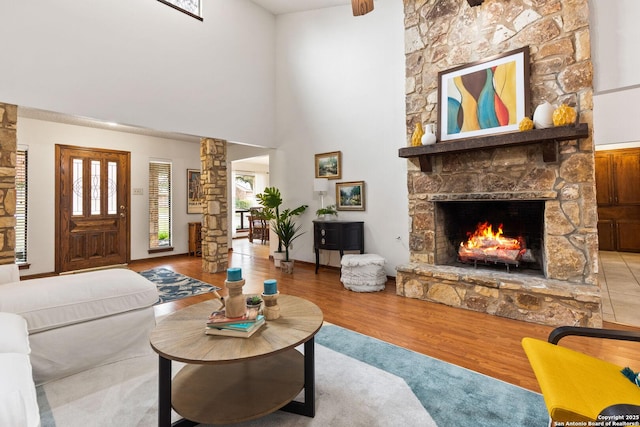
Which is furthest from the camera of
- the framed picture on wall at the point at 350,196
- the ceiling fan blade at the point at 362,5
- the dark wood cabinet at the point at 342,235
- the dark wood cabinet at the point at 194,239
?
the dark wood cabinet at the point at 194,239

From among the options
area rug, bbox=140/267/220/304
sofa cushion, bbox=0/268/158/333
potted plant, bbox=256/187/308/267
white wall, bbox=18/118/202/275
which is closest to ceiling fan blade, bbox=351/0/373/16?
sofa cushion, bbox=0/268/158/333

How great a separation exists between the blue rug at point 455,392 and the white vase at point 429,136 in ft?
7.87

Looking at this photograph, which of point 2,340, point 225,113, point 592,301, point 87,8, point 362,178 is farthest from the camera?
point 225,113

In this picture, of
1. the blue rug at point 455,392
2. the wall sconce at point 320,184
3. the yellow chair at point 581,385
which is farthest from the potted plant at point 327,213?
the yellow chair at point 581,385

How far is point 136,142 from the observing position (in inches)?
238

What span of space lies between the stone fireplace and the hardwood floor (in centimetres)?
25

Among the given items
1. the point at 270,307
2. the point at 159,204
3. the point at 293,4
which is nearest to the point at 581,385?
the point at 270,307

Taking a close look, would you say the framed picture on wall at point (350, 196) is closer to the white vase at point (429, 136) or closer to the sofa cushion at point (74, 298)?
the white vase at point (429, 136)

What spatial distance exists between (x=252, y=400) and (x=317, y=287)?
2716mm

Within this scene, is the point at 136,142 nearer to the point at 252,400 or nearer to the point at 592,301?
the point at 252,400

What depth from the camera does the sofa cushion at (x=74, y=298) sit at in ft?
6.17

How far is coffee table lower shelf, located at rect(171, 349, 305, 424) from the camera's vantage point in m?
1.41

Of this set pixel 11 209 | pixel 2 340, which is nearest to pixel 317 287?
pixel 2 340

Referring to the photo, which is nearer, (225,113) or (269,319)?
(269,319)
